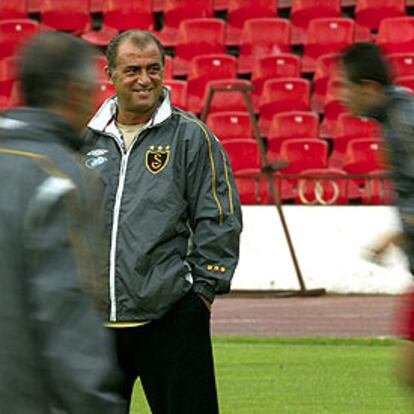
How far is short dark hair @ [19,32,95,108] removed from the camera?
12.7ft

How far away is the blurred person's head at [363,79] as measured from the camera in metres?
6.33

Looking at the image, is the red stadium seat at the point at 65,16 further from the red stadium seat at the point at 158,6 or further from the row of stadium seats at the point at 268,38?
the red stadium seat at the point at 158,6

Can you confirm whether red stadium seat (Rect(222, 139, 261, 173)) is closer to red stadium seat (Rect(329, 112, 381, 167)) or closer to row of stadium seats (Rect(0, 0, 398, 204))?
row of stadium seats (Rect(0, 0, 398, 204))

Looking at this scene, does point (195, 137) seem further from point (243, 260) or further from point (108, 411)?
point (243, 260)

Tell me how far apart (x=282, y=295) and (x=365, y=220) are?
135 cm

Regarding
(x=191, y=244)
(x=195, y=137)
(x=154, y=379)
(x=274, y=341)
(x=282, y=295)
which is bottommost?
(x=282, y=295)

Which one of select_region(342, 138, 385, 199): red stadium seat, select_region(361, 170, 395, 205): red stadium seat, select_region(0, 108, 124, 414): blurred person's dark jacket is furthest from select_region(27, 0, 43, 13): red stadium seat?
select_region(0, 108, 124, 414): blurred person's dark jacket

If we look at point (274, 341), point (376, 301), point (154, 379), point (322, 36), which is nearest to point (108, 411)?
point (154, 379)

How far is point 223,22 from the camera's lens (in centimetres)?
2422

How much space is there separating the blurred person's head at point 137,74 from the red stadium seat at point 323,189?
512 inches

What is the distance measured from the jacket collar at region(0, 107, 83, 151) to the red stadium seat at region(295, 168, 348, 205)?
1573cm

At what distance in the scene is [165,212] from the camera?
6383 millimetres

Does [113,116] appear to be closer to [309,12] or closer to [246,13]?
[309,12]

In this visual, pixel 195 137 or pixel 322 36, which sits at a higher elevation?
pixel 195 137
